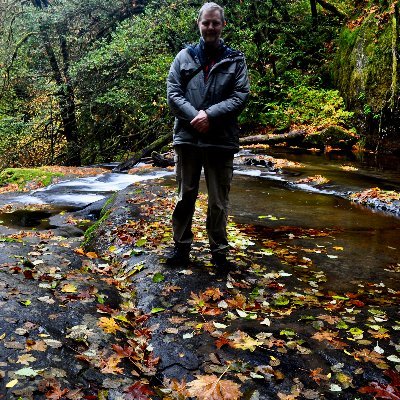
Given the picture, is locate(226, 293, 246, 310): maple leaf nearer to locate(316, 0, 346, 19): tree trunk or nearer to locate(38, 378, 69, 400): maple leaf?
locate(38, 378, 69, 400): maple leaf

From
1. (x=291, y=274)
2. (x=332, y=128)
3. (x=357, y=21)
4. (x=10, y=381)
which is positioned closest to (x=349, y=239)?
(x=291, y=274)

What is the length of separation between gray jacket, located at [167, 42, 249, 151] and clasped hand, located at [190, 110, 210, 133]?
0.06 m

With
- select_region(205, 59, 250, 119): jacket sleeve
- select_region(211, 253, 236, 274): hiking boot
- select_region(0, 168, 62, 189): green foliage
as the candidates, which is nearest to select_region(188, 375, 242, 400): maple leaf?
select_region(211, 253, 236, 274): hiking boot

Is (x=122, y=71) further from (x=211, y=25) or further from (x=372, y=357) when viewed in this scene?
(x=372, y=357)

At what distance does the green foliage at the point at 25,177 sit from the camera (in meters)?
13.2

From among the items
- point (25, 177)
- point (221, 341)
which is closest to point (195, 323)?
point (221, 341)

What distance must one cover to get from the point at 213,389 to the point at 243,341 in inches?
22.5

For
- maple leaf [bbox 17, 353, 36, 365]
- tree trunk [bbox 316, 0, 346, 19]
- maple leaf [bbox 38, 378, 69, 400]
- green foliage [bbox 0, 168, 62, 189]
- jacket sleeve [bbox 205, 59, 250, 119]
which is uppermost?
tree trunk [bbox 316, 0, 346, 19]

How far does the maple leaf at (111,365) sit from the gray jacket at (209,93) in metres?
1.97

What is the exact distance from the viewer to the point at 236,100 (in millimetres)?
3742

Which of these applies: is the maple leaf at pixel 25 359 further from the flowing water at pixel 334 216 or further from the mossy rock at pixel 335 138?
the mossy rock at pixel 335 138

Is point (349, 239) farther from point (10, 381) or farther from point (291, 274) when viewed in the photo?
point (10, 381)

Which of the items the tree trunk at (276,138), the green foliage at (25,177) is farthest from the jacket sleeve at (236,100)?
the tree trunk at (276,138)

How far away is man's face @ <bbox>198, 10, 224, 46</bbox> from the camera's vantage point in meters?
3.67
